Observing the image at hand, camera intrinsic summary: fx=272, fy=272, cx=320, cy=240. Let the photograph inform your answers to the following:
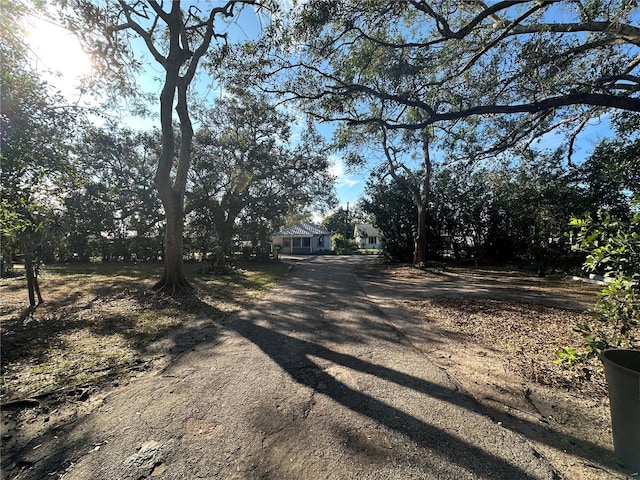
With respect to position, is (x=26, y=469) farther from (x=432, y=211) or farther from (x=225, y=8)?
(x=432, y=211)

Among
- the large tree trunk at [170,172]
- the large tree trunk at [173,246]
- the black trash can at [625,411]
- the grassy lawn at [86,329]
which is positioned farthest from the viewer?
the large tree trunk at [173,246]

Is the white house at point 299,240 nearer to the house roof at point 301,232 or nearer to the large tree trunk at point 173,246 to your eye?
the house roof at point 301,232

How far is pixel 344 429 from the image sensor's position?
222cm

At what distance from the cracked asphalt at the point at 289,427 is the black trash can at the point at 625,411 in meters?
0.54

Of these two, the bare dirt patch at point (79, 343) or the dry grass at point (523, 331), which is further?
the dry grass at point (523, 331)

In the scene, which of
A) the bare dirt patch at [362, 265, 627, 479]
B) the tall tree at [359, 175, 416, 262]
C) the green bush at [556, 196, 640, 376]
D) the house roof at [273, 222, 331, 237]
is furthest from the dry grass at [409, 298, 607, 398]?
the house roof at [273, 222, 331, 237]

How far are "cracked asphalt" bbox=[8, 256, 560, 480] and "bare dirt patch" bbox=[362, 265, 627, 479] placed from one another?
262 millimetres

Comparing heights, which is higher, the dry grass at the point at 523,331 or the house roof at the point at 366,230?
the house roof at the point at 366,230

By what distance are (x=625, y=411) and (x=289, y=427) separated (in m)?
2.42

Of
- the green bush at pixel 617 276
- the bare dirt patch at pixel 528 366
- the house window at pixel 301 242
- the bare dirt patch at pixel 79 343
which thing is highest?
the house window at pixel 301 242

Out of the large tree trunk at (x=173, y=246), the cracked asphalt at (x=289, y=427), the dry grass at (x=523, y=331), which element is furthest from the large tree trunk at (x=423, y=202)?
the cracked asphalt at (x=289, y=427)

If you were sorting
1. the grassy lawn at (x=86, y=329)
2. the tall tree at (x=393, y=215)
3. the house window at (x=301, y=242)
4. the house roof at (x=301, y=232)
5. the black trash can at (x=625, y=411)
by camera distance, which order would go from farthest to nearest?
the house window at (x=301, y=242) → the house roof at (x=301, y=232) → the tall tree at (x=393, y=215) → the grassy lawn at (x=86, y=329) → the black trash can at (x=625, y=411)

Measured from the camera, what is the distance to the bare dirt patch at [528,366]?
6.92 feet

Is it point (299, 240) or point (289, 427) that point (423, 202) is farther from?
point (299, 240)
